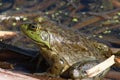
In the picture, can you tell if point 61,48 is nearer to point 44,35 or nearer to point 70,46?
point 70,46

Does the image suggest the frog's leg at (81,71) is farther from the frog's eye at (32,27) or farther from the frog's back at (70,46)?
the frog's eye at (32,27)

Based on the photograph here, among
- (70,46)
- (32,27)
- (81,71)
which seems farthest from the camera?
(70,46)

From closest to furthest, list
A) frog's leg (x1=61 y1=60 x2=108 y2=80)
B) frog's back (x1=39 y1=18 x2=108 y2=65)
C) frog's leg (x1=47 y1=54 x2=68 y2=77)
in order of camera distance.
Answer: frog's leg (x1=61 y1=60 x2=108 y2=80) < frog's leg (x1=47 y1=54 x2=68 y2=77) < frog's back (x1=39 y1=18 x2=108 y2=65)

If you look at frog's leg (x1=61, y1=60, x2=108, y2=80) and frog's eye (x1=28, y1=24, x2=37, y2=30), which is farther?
frog's eye (x1=28, y1=24, x2=37, y2=30)

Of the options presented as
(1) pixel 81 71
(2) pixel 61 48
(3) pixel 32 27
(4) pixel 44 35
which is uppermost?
(3) pixel 32 27

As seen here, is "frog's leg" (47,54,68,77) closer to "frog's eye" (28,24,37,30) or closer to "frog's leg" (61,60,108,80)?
"frog's leg" (61,60,108,80)

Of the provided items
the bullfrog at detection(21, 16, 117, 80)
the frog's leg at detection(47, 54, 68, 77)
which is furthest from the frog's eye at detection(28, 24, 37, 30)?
the frog's leg at detection(47, 54, 68, 77)

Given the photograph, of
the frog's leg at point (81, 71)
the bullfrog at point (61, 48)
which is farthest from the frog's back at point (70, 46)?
the frog's leg at point (81, 71)

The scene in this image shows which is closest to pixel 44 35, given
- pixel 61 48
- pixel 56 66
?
pixel 61 48
